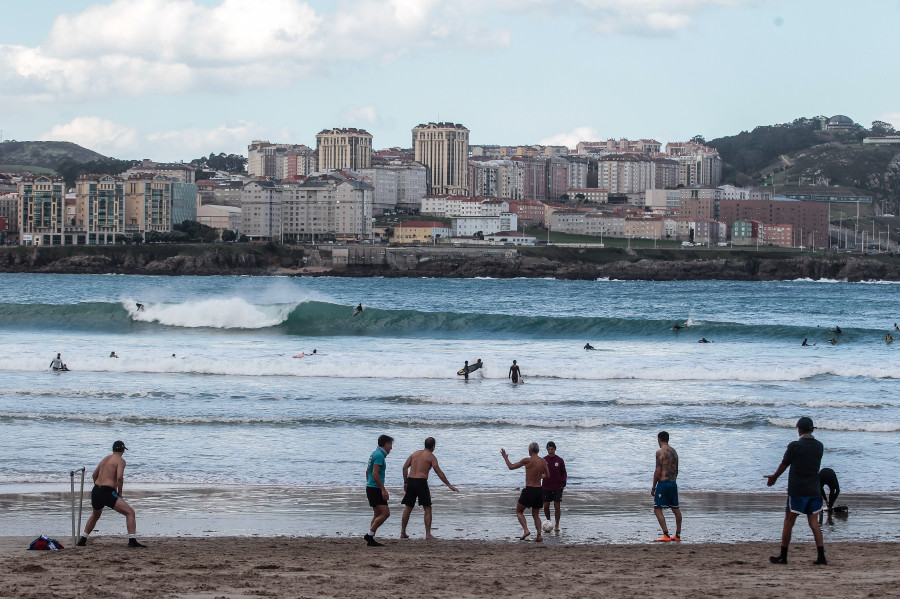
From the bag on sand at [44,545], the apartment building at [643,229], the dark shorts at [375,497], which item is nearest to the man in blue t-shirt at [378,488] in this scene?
the dark shorts at [375,497]

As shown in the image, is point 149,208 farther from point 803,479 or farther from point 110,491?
point 803,479

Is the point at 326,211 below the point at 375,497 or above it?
above

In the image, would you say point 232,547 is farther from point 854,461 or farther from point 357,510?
point 854,461

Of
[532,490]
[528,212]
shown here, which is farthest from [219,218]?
[532,490]

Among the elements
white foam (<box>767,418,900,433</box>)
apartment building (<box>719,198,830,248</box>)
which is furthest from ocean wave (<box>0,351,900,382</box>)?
apartment building (<box>719,198,830,248</box>)

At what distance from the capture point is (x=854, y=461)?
51.2ft

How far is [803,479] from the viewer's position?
9273mm

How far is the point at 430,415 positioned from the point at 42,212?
439ft

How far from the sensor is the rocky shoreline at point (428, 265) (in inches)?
4678

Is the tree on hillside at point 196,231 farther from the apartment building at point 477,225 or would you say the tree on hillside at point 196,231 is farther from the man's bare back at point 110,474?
the man's bare back at point 110,474

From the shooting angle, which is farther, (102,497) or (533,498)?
(533,498)

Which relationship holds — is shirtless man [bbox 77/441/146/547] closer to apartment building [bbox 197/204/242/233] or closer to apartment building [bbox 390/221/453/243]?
apartment building [bbox 390/221/453/243]

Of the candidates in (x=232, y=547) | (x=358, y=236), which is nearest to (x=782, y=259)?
(x=358, y=236)

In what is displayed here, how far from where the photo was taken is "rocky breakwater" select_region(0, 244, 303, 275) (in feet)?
387
